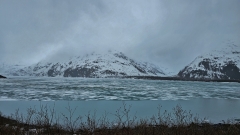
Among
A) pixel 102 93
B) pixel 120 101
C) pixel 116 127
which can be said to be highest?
pixel 102 93

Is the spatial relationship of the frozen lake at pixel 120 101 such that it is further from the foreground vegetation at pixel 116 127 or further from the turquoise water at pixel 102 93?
the foreground vegetation at pixel 116 127

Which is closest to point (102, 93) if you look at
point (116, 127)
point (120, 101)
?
point (120, 101)

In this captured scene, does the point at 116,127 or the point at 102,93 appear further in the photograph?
the point at 102,93

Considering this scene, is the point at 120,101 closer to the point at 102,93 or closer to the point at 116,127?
the point at 102,93

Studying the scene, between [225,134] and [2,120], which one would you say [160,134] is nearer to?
[225,134]

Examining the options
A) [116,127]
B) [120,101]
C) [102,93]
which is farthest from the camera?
[102,93]

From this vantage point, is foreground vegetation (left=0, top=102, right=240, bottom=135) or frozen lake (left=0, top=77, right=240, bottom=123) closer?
foreground vegetation (left=0, top=102, right=240, bottom=135)

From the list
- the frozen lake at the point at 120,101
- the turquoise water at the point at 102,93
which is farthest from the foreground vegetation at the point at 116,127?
the turquoise water at the point at 102,93

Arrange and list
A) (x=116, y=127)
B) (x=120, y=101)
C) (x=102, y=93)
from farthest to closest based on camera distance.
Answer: (x=102, y=93)
(x=120, y=101)
(x=116, y=127)

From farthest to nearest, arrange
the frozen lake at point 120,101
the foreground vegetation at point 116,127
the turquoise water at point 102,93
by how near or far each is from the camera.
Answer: the turquoise water at point 102,93 → the frozen lake at point 120,101 → the foreground vegetation at point 116,127

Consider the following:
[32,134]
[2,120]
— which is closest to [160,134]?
[32,134]

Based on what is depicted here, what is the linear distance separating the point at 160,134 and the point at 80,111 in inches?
532

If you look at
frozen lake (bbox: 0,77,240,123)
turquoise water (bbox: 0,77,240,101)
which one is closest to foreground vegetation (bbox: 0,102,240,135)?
frozen lake (bbox: 0,77,240,123)

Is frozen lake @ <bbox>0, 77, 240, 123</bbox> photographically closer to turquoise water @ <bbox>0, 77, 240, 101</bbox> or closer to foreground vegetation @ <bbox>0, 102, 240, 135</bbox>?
turquoise water @ <bbox>0, 77, 240, 101</bbox>
